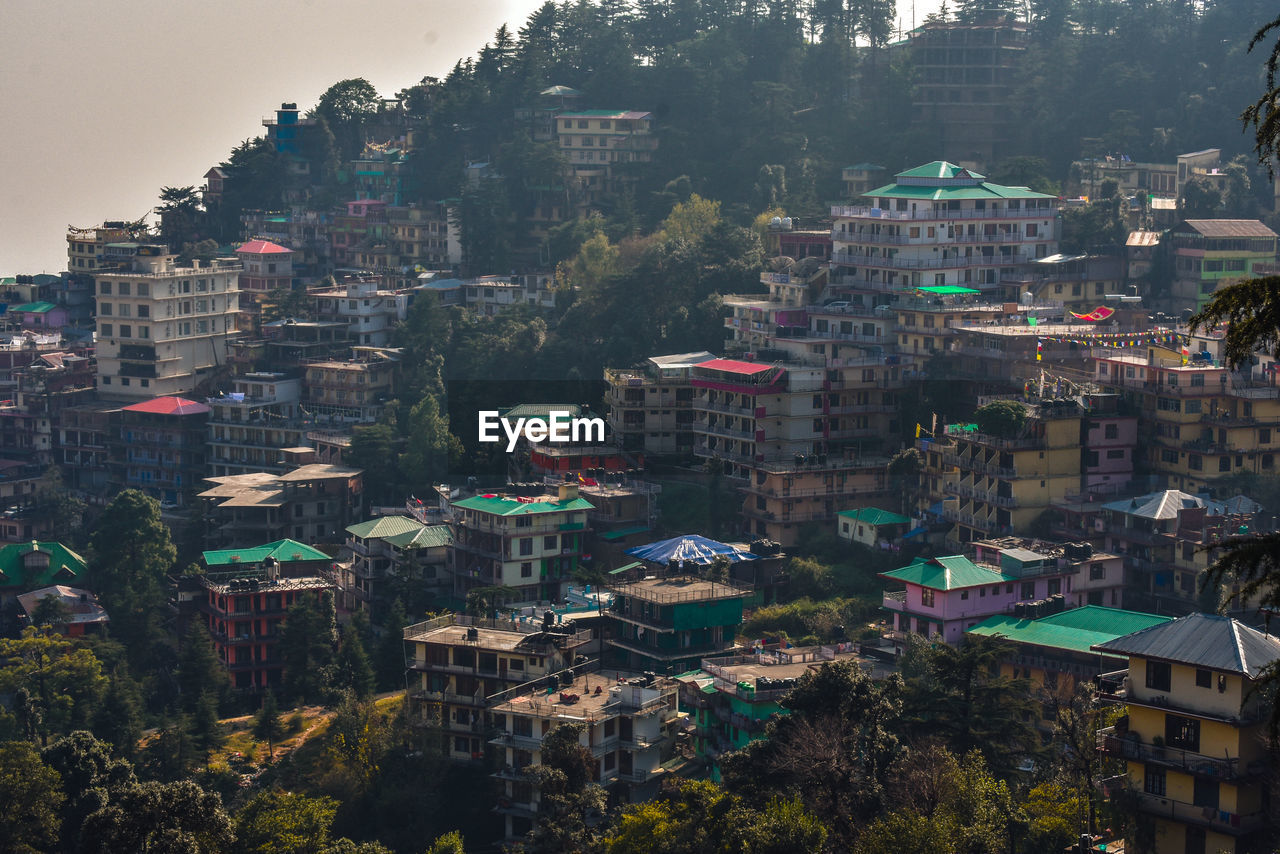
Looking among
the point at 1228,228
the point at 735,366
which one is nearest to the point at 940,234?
the point at 735,366

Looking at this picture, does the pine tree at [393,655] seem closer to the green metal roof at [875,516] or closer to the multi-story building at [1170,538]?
the green metal roof at [875,516]

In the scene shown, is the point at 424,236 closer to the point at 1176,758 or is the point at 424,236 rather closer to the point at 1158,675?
the point at 1158,675

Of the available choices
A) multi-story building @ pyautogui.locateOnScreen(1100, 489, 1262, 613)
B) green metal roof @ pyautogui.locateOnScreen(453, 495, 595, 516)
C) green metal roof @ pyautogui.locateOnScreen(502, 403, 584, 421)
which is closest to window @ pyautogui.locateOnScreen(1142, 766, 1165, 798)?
multi-story building @ pyautogui.locateOnScreen(1100, 489, 1262, 613)

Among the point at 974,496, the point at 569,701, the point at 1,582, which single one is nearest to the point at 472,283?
the point at 1,582

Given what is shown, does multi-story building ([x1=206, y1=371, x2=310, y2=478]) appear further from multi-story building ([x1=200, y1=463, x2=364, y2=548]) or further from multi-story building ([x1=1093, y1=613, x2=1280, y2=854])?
multi-story building ([x1=1093, y1=613, x2=1280, y2=854])

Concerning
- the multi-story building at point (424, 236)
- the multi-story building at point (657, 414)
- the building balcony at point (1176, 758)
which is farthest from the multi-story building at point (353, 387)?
the building balcony at point (1176, 758)
